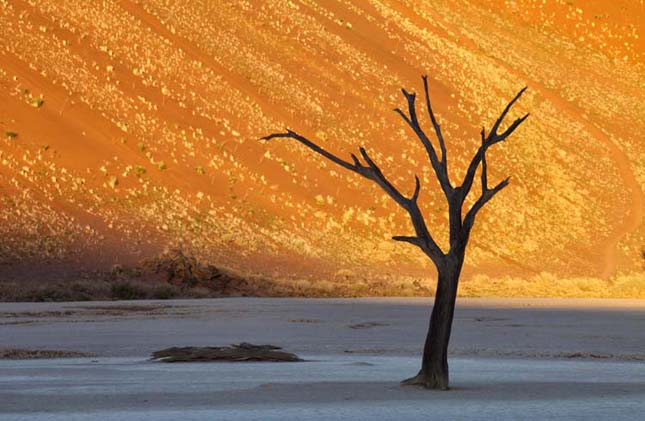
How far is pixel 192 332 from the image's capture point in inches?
858

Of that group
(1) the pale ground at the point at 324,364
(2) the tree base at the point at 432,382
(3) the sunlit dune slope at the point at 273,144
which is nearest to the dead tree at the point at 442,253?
(2) the tree base at the point at 432,382

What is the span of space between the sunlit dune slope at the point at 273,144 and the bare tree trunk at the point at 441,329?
24.3 metres

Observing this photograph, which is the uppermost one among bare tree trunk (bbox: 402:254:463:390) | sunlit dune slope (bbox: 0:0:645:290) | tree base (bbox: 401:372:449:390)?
sunlit dune slope (bbox: 0:0:645:290)

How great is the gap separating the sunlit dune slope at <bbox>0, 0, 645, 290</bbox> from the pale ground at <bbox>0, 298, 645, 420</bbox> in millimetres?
11006

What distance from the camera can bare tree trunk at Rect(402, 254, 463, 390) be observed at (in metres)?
12.5

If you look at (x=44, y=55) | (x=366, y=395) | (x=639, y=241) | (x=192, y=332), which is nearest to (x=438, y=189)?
(x=639, y=241)

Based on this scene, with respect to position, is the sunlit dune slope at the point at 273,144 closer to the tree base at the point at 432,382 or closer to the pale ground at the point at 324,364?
the pale ground at the point at 324,364

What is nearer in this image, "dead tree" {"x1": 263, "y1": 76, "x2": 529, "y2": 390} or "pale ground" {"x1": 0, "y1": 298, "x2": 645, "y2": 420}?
"pale ground" {"x1": 0, "y1": 298, "x2": 645, "y2": 420}

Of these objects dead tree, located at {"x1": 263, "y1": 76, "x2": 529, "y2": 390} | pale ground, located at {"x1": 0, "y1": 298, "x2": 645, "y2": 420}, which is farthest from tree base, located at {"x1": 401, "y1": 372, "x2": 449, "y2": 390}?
pale ground, located at {"x1": 0, "y1": 298, "x2": 645, "y2": 420}

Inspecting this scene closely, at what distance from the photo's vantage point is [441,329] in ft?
41.7

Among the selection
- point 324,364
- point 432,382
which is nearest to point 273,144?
point 324,364

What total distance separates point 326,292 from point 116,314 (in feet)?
33.6

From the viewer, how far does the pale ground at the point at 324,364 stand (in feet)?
36.5

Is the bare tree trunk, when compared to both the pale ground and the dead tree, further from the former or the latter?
the pale ground
